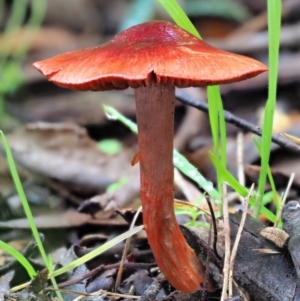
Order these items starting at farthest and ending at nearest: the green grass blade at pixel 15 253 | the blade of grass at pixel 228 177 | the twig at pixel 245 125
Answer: the twig at pixel 245 125 < the blade of grass at pixel 228 177 < the green grass blade at pixel 15 253

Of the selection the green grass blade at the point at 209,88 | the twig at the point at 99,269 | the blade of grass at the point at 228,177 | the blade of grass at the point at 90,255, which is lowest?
the twig at the point at 99,269

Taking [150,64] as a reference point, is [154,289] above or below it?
below

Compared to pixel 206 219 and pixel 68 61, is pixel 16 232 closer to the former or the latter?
pixel 206 219

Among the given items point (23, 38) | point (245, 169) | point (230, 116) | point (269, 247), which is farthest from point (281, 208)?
point (23, 38)

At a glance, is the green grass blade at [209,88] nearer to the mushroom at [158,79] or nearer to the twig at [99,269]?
the mushroom at [158,79]

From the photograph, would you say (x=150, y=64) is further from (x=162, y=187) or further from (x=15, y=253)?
(x=15, y=253)

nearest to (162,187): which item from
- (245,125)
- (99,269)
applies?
(99,269)

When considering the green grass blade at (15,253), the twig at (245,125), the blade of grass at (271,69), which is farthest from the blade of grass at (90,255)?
the twig at (245,125)
